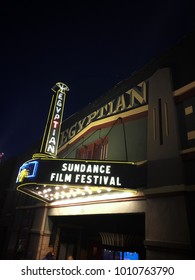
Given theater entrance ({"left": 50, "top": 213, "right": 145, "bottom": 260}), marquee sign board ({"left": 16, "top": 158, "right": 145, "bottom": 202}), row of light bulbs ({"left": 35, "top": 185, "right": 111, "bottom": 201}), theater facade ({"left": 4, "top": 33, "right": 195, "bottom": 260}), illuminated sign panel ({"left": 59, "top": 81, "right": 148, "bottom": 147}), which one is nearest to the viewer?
theater facade ({"left": 4, "top": 33, "right": 195, "bottom": 260})

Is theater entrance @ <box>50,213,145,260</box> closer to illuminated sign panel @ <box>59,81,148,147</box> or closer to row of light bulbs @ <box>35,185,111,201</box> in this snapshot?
row of light bulbs @ <box>35,185,111,201</box>

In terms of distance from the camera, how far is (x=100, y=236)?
41.9ft

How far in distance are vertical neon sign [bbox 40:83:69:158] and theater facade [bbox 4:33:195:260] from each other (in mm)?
116

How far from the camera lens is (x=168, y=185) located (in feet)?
23.8

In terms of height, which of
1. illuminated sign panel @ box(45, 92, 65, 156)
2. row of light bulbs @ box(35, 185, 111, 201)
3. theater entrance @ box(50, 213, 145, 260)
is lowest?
theater entrance @ box(50, 213, 145, 260)

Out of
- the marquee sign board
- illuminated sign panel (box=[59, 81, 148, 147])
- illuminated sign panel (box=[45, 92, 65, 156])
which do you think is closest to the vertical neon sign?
illuminated sign panel (box=[45, 92, 65, 156])

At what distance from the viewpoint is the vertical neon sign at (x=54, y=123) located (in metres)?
11.6

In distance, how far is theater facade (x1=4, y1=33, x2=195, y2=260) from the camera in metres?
7.06

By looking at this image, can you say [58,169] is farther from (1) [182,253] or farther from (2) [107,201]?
(1) [182,253]

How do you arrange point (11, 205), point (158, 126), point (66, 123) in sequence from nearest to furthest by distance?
point (158, 126) < point (66, 123) < point (11, 205)

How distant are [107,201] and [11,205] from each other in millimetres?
13209

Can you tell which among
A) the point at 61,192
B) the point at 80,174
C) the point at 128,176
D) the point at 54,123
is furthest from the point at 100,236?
the point at 54,123

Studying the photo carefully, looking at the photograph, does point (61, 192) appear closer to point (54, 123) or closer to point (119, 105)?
point (54, 123)
